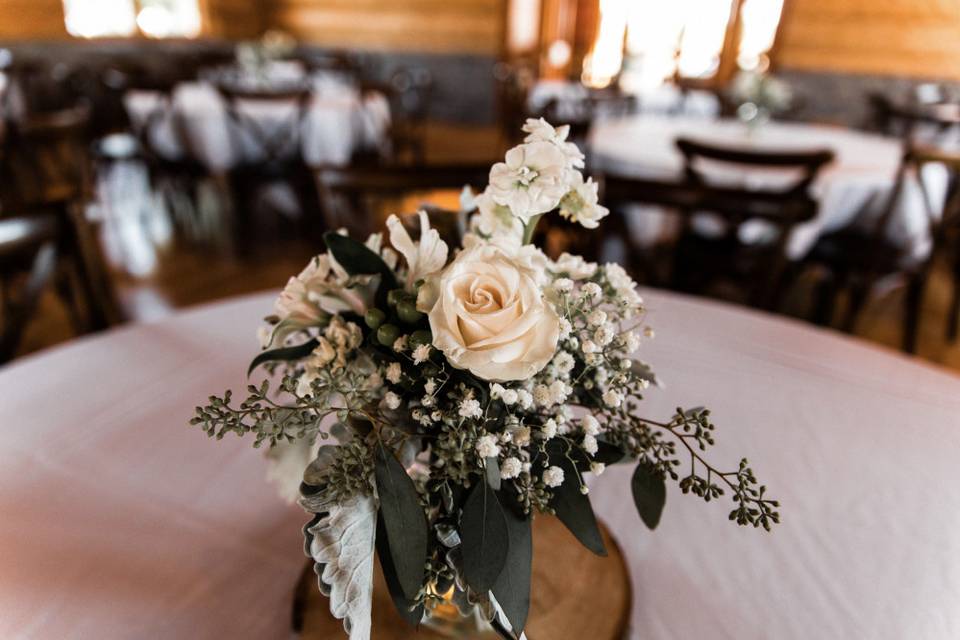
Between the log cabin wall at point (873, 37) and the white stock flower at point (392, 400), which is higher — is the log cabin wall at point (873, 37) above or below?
above

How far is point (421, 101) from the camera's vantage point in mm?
5020

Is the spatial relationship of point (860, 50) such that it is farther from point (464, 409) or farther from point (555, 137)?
point (464, 409)

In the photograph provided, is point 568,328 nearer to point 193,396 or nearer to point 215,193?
point 193,396

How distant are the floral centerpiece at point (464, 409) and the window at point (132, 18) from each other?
271 inches

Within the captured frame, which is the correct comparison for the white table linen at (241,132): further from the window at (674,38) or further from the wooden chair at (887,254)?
the window at (674,38)

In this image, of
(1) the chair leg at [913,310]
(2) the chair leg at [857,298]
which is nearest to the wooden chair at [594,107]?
(2) the chair leg at [857,298]

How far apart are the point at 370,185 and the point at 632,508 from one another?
1.04 m

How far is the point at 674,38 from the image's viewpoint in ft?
22.9

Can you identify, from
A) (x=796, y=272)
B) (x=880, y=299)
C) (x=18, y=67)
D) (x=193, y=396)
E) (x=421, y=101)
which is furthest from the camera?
(x=421, y=101)

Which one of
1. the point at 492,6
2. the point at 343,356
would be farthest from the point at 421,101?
the point at 343,356

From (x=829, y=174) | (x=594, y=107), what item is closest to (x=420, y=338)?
(x=829, y=174)

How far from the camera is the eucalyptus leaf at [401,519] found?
448mm

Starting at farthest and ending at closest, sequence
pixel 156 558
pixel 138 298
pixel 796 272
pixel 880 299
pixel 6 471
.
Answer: pixel 880 299 → pixel 138 298 → pixel 796 272 → pixel 6 471 → pixel 156 558

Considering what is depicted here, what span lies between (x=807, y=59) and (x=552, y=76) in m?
2.94
